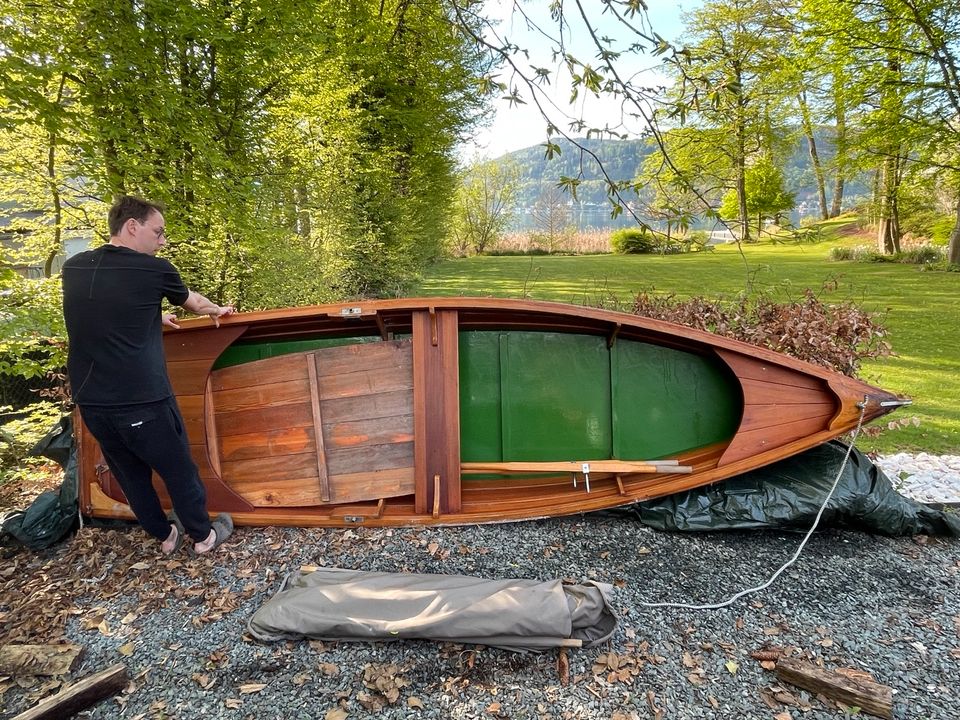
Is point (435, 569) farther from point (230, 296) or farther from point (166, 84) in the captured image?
point (230, 296)

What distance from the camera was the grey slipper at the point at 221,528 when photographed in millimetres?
3415

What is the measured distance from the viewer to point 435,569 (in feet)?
10.5

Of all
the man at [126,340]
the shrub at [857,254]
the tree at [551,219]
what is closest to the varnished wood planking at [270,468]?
the man at [126,340]

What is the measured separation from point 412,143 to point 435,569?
13.0m

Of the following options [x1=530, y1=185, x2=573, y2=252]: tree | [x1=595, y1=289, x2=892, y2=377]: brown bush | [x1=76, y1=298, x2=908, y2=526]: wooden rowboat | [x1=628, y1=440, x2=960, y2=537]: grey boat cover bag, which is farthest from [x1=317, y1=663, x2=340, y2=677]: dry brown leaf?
[x1=530, y1=185, x2=573, y2=252]: tree

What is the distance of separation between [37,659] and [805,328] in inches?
223

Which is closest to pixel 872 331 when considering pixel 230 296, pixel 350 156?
pixel 230 296

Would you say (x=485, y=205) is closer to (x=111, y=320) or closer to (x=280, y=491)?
(x=280, y=491)

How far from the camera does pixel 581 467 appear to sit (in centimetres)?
377

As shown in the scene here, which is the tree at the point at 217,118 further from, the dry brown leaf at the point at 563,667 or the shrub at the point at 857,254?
the shrub at the point at 857,254

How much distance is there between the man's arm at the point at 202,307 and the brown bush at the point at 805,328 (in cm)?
348

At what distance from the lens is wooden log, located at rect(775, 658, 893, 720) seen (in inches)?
87.1

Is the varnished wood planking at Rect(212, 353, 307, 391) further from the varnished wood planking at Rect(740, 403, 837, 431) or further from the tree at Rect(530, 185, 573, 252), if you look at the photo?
the tree at Rect(530, 185, 573, 252)

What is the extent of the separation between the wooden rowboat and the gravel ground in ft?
0.93
